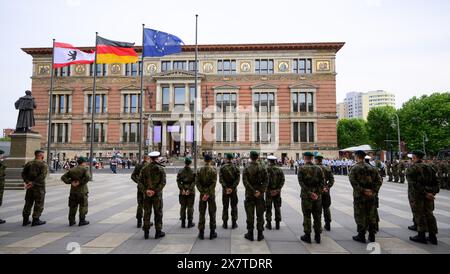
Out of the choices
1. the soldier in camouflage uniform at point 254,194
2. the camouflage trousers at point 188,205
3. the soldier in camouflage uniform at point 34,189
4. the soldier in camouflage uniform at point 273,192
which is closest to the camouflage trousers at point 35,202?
the soldier in camouflage uniform at point 34,189

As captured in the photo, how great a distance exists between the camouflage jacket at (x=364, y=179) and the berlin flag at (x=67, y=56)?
2038 centimetres

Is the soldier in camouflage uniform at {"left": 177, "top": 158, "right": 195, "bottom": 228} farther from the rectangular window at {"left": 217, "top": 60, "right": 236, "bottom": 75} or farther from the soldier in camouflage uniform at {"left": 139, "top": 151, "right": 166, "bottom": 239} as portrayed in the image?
the rectangular window at {"left": 217, "top": 60, "right": 236, "bottom": 75}

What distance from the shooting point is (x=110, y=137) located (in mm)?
50000

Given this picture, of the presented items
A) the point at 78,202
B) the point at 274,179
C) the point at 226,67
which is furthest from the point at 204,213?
the point at 226,67

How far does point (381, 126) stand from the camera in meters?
69.9

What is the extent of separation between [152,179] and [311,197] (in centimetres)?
389

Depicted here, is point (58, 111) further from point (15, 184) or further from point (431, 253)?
point (431, 253)

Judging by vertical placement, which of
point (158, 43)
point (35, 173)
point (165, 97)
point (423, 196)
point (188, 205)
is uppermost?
point (165, 97)

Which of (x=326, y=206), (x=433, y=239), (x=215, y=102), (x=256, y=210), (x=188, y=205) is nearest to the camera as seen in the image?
(x=433, y=239)

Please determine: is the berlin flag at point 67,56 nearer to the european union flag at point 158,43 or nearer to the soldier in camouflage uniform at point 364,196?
the european union flag at point 158,43

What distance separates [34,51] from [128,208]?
51580 millimetres

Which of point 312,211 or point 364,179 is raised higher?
point 364,179

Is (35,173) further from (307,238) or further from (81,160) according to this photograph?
(307,238)
